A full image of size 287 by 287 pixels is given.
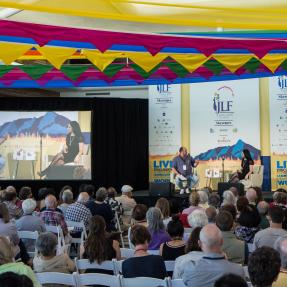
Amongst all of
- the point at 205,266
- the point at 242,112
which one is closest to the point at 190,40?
the point at 205,266

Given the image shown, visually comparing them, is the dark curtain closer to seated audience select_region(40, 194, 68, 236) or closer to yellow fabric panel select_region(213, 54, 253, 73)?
yellow fabric panel select_region(213, 54, 253, 73)

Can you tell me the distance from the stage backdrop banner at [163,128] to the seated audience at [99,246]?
9172 millimetres

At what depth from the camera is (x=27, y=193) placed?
7090mm

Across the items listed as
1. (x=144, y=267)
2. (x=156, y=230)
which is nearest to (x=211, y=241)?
(x=144, y=267)

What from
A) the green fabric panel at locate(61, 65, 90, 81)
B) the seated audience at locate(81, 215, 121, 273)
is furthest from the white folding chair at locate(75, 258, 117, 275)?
the green fabric panel at locate(61, 65, 90, 81)

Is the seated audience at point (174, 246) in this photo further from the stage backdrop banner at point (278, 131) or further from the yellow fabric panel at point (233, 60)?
the stage backdrop banner at point (278, 131)

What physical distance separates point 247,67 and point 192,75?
3.71 ft

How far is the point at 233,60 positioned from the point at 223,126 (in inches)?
218

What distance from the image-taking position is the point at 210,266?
2.89m

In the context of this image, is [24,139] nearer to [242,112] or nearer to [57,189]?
[57,189]

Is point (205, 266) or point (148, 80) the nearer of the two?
point (205, 266)

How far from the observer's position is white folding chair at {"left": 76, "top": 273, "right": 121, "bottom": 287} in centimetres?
315

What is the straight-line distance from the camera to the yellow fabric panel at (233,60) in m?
7.17

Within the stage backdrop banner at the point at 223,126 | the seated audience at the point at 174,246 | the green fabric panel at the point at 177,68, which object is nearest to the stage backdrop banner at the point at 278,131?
the stage backdrop banner at the point at 223,126
